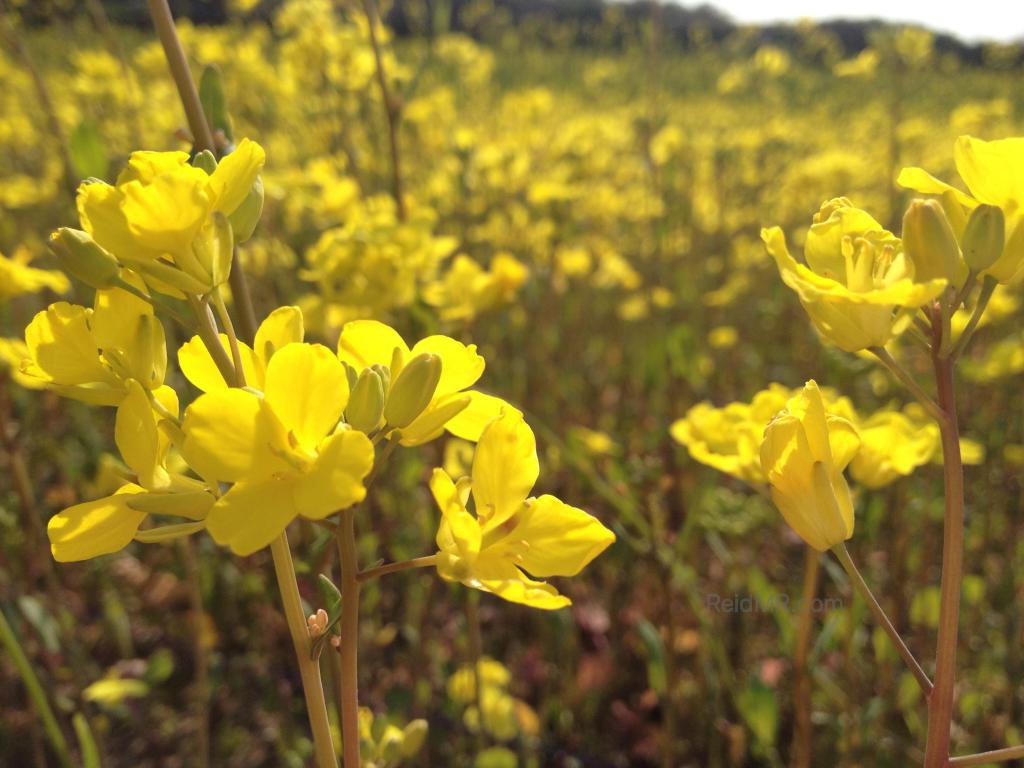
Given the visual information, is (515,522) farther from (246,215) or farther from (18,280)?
(18,280)

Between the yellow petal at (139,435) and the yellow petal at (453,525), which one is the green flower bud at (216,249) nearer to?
the yellow petal at (139,435)

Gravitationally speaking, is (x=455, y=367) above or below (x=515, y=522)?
above

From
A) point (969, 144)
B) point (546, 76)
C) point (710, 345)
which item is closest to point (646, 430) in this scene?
point (710, 345)

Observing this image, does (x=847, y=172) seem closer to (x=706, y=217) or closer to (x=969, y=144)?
(x=706, y=217)

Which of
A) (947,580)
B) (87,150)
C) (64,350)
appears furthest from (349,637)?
(87,150)

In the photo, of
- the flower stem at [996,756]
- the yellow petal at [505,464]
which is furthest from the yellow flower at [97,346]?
the flower stem at [996,756]
